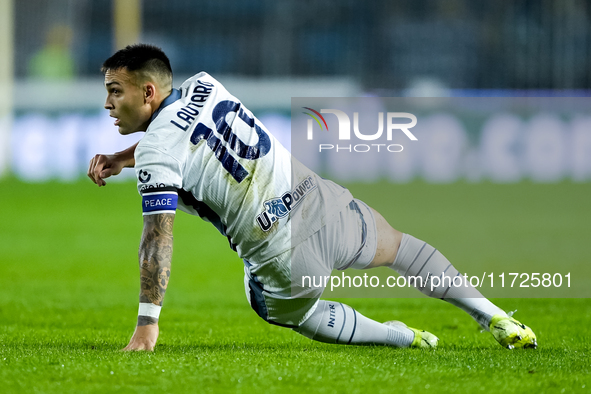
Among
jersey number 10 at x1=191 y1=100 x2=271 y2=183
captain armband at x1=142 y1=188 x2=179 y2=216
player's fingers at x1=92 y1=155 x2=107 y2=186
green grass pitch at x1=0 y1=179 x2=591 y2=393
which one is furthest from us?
player's fingers at x1=92 y1=155 x2=107 y2=186

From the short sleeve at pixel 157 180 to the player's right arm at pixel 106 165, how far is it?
388 mm

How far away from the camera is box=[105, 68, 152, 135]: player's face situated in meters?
3.40

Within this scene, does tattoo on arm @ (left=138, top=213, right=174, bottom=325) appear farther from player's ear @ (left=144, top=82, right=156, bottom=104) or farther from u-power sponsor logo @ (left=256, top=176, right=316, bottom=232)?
player's ear @ (left=144, top=82, right=156, bottom=104)

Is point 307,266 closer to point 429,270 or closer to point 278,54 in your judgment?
point 429,270

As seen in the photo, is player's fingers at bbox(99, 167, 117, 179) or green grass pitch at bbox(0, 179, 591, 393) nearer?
green grass pitch at bbox(0, 179, 591, 393)

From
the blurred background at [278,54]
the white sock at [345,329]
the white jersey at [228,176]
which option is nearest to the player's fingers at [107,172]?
the white jersey at [228,176]

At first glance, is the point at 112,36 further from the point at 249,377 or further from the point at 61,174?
the point at 249,377

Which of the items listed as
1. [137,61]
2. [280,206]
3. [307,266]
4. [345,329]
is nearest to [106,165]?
[137,61]

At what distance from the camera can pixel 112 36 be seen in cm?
2369

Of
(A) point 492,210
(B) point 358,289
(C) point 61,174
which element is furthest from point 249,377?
(C) point 61,174

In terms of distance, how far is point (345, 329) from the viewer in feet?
12.0

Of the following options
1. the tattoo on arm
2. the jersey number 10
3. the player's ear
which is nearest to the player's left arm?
the tattoo on arm

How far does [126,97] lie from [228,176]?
58cm

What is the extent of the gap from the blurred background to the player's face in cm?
1252
